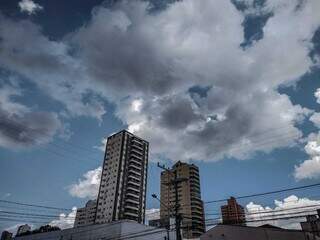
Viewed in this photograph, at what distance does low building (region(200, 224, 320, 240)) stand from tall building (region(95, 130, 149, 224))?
58.7 metres

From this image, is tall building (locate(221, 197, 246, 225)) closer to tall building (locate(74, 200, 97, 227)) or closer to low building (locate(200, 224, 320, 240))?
low building (locate(200, 224, 320, 240))

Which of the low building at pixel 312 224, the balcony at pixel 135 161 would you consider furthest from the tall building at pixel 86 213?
the low building at pixel 312 224

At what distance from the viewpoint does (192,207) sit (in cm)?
12438

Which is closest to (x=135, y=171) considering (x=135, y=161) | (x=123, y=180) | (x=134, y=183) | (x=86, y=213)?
(x=135, y=161)

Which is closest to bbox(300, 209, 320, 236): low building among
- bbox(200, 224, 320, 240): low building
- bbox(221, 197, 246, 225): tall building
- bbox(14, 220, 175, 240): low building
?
bbox(221, 197, 246, 225): tall building

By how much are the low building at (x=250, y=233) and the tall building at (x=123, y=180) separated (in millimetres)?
58707

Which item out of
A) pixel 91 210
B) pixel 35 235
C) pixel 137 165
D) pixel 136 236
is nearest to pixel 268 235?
pixel 136 236

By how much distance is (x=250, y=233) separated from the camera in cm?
3984

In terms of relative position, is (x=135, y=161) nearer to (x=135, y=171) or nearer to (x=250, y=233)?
(x=135, y=171)

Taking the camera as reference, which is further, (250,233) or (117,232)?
(117,232)

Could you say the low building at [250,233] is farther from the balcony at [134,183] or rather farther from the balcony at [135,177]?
the balcony at [135,177]

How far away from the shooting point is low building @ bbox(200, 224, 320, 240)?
1550 inches

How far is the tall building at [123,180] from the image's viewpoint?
98.2 meters

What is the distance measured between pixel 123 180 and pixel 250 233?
69.0 metres
